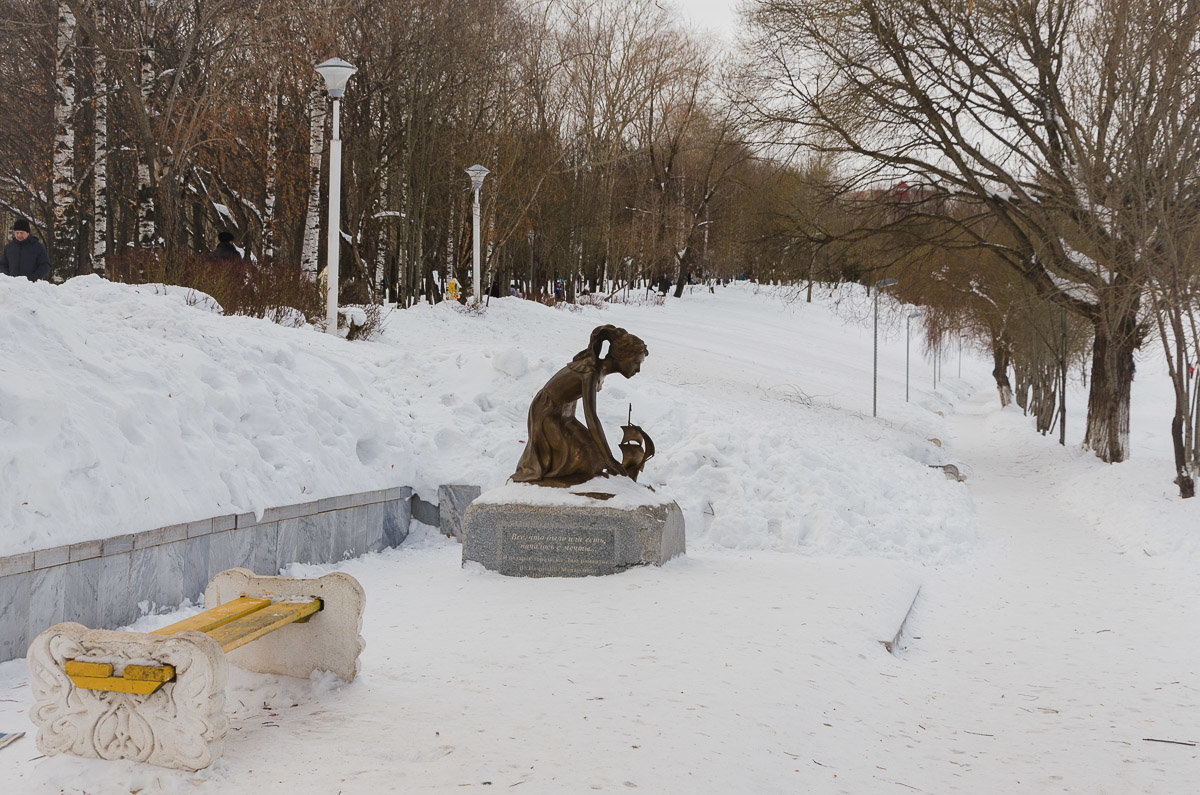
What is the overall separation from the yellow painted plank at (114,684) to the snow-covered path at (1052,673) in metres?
3.14

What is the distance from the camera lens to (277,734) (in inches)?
178

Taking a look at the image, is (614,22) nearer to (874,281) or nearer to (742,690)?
(874,281)

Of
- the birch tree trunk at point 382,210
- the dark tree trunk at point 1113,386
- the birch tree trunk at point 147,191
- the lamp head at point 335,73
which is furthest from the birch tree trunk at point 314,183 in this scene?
the dark tree trunk at point 1113,386

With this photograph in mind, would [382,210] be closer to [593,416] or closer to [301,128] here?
[301,128]

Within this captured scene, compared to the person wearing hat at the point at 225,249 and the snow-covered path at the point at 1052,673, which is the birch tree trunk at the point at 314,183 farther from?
the snow-covered path at the point at 1052,673

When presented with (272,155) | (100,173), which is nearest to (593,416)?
(100,173)

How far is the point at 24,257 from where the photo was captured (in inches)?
476

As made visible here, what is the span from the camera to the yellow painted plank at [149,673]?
12.8ft

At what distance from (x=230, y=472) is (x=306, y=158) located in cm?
2023

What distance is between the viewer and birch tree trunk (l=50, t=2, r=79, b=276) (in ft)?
57.4

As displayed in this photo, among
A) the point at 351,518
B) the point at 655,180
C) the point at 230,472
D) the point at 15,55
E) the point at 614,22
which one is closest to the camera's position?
the point at 230,472

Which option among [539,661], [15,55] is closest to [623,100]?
[15,55]

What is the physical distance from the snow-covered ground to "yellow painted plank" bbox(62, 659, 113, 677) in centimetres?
36

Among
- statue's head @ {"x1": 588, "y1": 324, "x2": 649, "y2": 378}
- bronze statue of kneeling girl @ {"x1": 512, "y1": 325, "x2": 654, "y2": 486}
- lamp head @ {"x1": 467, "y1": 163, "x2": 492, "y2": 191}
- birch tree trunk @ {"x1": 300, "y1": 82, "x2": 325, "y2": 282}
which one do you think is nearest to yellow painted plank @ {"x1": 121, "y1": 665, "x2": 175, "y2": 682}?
bronze statue of kneeling girl @ {"x1": 512, "y1": 325, "x2": 654, "y2": 486}
